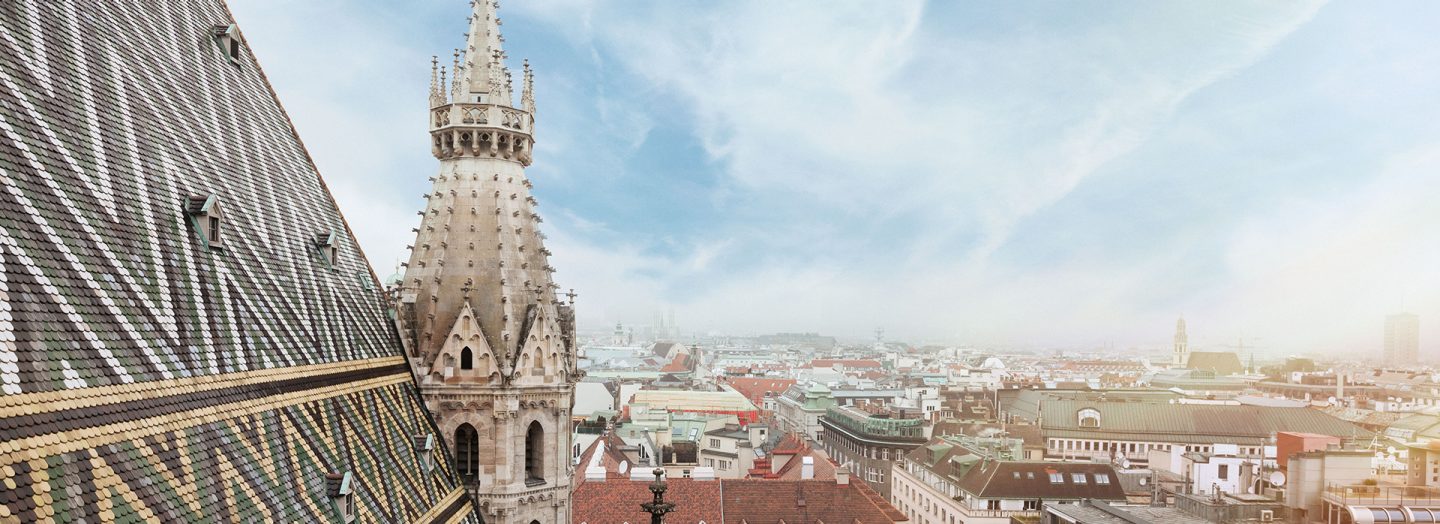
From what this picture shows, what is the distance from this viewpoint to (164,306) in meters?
12.1

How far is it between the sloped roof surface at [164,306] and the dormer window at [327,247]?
11.5 inches

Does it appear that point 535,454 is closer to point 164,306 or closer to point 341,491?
point 341,491

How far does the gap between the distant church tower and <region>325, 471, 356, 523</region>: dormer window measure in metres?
8.53

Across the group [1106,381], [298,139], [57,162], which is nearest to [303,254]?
[298,139]

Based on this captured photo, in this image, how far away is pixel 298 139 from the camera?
73.7 feet

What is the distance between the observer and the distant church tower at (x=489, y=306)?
76.9 feet

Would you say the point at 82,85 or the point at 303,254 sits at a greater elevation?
the point at 82,85

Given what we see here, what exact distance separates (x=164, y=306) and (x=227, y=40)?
932 centimetres

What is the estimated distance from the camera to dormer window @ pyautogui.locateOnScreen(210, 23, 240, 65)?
759 inches

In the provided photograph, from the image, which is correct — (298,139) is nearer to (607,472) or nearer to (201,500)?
(201,500)

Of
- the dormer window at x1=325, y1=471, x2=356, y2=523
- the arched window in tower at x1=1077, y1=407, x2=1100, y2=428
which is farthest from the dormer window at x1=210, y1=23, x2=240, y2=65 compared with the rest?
the arched window in tower at x1=1077, y1=407, x2=1100, y2=428

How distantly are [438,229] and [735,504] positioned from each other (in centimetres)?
3483

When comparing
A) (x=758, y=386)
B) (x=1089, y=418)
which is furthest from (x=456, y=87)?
(x=758, y=386)

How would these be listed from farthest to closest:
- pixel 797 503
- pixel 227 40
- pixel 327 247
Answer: pixel 797 503, pixel 327 247, pixel 227 40
